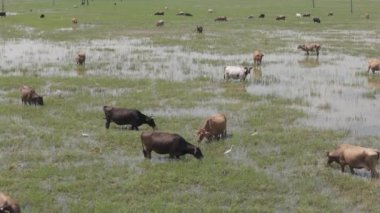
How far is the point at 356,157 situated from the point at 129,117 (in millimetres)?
6929

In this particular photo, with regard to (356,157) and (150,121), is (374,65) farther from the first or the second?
(356,157)

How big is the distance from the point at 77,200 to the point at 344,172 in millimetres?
6432

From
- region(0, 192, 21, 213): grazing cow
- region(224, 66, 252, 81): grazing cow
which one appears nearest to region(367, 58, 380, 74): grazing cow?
region(224, 66, 252, 81): grazing cow

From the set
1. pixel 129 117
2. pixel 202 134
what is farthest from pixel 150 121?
pixel 202 134

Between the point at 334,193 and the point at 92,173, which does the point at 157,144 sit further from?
the point at 334,193

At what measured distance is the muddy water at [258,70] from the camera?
20359mm

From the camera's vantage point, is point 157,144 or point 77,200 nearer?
point 77,200

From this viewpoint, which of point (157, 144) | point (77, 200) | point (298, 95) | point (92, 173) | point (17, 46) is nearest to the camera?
point (77, 200)

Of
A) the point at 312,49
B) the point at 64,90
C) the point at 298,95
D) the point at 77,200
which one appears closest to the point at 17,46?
the point at 64,90

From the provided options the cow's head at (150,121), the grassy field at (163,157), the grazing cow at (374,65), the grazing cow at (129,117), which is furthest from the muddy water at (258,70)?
the grazing cow at (129,117)

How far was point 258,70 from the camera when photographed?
28.7 m

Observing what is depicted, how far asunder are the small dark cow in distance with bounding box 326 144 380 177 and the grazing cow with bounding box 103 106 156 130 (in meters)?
5.79

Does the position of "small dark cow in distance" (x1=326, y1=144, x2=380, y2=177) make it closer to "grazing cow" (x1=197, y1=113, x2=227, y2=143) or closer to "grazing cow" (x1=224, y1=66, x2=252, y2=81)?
"grazing cow" (x1=197, y1=113, x2=227, y2=143)

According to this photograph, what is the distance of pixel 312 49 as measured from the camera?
34.4 metres
